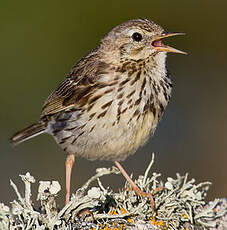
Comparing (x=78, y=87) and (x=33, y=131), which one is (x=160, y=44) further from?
(x=33, y=131)

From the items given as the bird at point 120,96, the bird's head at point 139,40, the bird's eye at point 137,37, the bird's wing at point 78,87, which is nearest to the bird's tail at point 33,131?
the bird's wing at point 78,87

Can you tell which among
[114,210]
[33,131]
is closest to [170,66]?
[33,131]

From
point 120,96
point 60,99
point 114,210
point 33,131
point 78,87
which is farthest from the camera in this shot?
point 33,131

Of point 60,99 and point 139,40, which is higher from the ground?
point 139,40

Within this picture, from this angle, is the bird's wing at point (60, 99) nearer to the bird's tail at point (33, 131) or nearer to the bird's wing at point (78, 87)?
the bird's wing at point (78, 87)

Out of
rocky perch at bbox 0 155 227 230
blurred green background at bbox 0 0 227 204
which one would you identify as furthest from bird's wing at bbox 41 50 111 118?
blurred green background at bbox 0 0 227 204

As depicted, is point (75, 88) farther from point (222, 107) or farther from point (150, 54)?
point (222, 107)

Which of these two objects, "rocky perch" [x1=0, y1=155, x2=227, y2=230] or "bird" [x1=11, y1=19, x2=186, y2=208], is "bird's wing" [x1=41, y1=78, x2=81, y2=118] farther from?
"rocky perch" [x1=0, y1=155, x2=227, y2=230]
